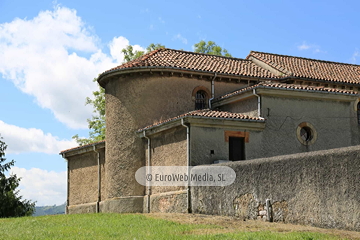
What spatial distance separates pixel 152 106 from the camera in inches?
984

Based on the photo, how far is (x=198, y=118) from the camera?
2098 cm

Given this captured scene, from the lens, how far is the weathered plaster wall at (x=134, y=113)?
2453 centimetres

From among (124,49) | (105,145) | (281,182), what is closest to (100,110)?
(124,49)

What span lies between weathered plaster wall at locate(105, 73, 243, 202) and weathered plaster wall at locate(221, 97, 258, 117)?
6.91ft

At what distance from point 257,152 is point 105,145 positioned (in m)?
8.36

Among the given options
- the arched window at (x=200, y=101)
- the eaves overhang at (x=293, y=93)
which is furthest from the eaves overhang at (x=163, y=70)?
the eaves overhang at (x=293, y=93)

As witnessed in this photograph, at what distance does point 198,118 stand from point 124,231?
306 inches

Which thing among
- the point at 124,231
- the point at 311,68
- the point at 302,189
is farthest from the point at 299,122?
the point at 124,231

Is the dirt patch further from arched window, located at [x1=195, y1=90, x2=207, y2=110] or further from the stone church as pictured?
arched window, located at [x1=195, y1=90, x2=207, y2=110]

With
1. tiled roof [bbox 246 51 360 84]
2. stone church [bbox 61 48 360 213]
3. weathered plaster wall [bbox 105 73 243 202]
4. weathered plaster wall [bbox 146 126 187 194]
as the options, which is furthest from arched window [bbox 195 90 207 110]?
tiled roof [bbox 246 51 360 84]

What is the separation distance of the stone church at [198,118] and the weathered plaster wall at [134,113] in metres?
0.05

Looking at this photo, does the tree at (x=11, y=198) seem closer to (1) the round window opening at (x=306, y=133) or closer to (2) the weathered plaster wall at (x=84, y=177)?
(2) the weathered plaster wall at (x=84, y=177)

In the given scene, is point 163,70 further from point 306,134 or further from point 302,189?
point 302,189

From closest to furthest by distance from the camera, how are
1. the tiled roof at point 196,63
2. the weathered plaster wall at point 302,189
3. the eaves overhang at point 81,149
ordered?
1. the weathered plaster wall at point 302,189
2. the tiled roof at point 196,63
3. the eaves overhang at point 81,149
